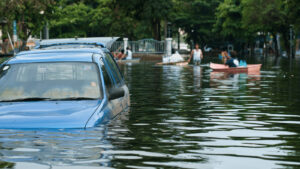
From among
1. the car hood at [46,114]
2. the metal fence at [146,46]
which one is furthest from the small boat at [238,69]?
the metal fence at [146,46]

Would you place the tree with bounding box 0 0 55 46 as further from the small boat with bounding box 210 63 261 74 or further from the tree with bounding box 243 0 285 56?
the tree with bounding box 243 0 285 56

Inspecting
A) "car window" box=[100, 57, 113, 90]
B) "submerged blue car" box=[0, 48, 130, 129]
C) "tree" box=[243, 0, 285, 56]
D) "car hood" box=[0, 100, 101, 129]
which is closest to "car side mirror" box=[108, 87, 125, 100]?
"submerged blue car" box=[0, 48, 130, 129]

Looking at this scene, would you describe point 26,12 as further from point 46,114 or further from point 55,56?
point 46,114

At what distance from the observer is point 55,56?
9.07 meters

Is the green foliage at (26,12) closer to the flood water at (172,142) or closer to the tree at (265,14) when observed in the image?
the flood water at (172,142)

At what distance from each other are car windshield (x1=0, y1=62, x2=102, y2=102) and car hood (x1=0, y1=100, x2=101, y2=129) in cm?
33

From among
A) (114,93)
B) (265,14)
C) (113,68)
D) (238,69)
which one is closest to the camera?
(114,93)

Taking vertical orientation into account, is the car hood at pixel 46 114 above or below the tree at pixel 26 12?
below

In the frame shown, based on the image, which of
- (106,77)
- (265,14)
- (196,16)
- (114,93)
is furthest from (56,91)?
(196,16)

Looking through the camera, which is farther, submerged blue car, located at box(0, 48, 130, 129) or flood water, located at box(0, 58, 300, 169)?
submerged blue car, located at box(0, 48, 130, 129)

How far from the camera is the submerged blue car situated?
7668 millimetres

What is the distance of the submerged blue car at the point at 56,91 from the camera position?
25.2 ft

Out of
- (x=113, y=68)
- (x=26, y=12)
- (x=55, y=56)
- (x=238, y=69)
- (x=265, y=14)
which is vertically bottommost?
(x=238, y=69)

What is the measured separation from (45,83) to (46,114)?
3.83 ft
